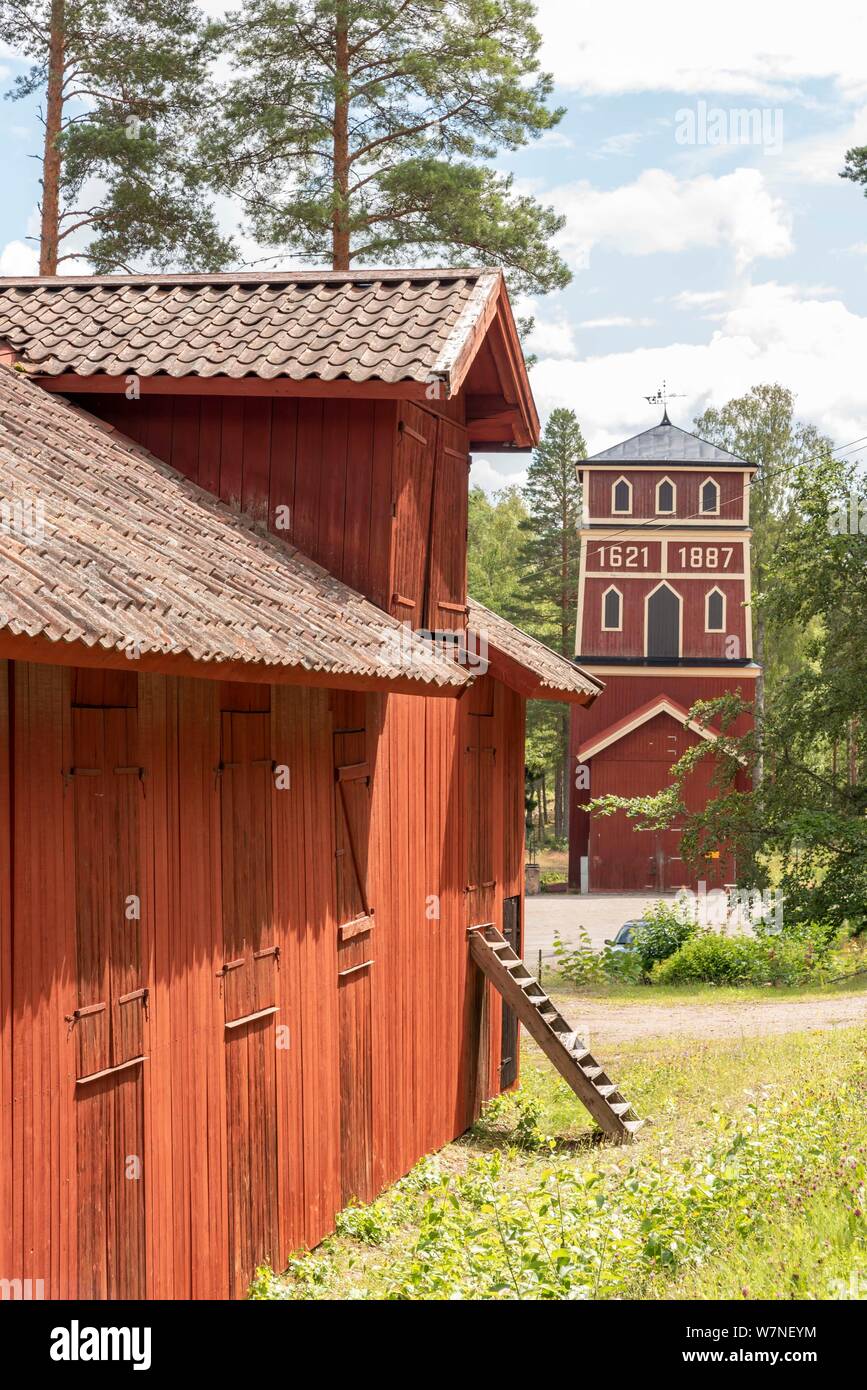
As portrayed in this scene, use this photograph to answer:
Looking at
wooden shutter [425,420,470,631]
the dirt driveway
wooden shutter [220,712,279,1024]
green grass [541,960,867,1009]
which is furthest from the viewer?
green grass [541,960,867,1009]

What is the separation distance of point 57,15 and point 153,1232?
21.8m

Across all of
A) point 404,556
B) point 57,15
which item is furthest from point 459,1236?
point 57,15

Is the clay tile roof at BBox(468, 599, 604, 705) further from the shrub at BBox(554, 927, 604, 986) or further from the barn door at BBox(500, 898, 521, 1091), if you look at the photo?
the shrub at BBox(554, 927, 604, 986)

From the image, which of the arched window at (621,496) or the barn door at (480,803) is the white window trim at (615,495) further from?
the barn door at (480,803)

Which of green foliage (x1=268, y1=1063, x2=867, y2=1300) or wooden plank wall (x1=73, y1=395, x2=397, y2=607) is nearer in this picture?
green foliage (x1=268, y1=1063, x2=867, y2=1300)

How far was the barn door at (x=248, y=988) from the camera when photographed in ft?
27.3

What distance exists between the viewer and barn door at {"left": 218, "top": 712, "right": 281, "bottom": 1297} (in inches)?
328

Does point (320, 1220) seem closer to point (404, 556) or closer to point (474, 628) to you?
point (404, 556)

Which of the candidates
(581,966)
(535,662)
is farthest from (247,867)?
(581,966)

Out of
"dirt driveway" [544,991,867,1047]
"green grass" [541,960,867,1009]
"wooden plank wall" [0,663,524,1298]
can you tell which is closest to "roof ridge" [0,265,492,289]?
"wooden plank wall" [0,663,524,1298]

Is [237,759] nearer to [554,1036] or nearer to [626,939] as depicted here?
[554,1036]

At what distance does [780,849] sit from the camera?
83.5ft

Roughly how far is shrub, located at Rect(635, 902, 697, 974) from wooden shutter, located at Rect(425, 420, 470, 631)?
16.4 metres

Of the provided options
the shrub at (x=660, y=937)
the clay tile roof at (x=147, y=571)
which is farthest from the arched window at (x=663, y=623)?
the clay tile roof at (x=147, y=571)
